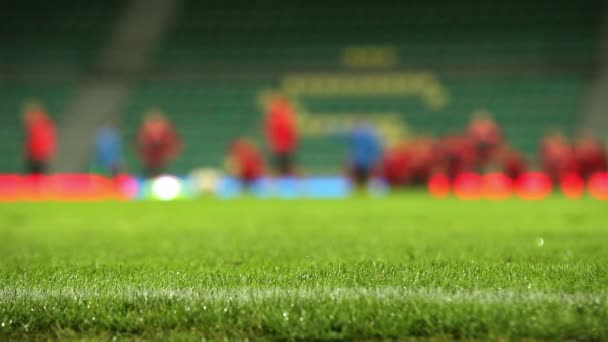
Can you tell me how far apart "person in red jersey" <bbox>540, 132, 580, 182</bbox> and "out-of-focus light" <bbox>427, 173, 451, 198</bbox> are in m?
2.10

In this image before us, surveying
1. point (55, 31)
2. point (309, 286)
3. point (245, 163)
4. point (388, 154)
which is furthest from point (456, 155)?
point (309, 286)

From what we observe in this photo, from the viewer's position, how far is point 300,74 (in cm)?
2356

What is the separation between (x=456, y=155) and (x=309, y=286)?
562 inches

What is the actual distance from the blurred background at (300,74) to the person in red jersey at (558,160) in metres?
3.41

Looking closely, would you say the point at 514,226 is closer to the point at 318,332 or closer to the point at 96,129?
the point at 318,332

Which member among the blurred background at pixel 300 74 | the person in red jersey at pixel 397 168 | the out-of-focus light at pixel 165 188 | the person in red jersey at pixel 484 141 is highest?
the blurred background at pixel 300 74

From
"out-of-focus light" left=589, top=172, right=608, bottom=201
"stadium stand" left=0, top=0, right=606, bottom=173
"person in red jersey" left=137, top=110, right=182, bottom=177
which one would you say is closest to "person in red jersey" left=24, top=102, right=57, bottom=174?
"person in red jersey" left=137, top=110, right=182, bottom=177

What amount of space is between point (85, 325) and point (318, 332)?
2.26 ft

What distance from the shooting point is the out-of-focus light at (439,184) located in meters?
16.8

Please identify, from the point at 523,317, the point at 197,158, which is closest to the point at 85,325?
the point at 523,317

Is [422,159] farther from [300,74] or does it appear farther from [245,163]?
[300,74]

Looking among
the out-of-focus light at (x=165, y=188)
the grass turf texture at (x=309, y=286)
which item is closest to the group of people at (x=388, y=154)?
the out-of-focus light at (x=165, y=188)

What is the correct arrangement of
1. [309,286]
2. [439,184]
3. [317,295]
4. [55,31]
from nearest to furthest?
[317,295]
[309,286]
[439,184]
[55,31]

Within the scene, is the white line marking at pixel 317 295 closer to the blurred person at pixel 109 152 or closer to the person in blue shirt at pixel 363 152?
the person in blue shirt at pixel 363 152
